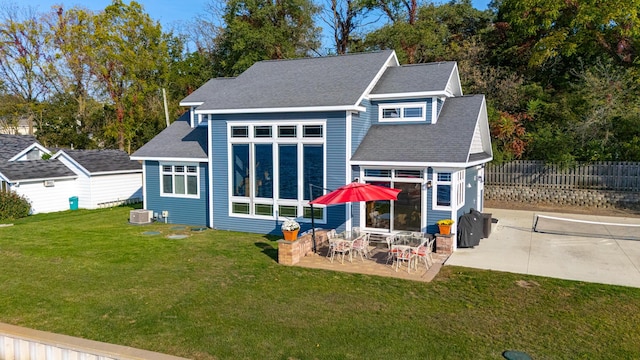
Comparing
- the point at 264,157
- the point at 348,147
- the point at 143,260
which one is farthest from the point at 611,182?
the point at 143,260

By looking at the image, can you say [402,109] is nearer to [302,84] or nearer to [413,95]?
[413,95]

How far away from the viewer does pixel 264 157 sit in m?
15.5

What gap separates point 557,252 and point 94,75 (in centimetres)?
3945

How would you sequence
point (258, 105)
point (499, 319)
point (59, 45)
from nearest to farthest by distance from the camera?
1. point (499, 319)
2. point (258, 105)
3. point (59, 45)

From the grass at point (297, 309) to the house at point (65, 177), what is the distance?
35.8 feet

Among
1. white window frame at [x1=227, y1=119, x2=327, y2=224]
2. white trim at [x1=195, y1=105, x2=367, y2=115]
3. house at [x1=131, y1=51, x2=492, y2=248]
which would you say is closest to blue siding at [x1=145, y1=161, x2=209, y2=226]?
house at [x1=131, y1=51, x2=492, y2=248]

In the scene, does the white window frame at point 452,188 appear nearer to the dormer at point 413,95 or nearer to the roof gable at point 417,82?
the dormer at point 413,95

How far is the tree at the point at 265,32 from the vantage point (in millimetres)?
32469

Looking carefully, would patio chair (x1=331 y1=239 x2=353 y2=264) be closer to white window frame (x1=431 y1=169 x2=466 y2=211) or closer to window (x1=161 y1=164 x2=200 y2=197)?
white window frame (x1=431 y1=169 x2=466 y2=211)

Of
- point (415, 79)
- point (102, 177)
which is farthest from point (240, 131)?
point (102, 177)

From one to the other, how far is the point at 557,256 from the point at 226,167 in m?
10.9

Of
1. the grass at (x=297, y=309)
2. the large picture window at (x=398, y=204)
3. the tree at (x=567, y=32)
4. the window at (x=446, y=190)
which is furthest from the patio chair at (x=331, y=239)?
the tree at (x=567, y=32)

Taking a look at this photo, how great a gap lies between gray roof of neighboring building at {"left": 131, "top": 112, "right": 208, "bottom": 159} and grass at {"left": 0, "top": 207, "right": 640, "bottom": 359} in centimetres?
558

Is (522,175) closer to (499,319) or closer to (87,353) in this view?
(499,319)
